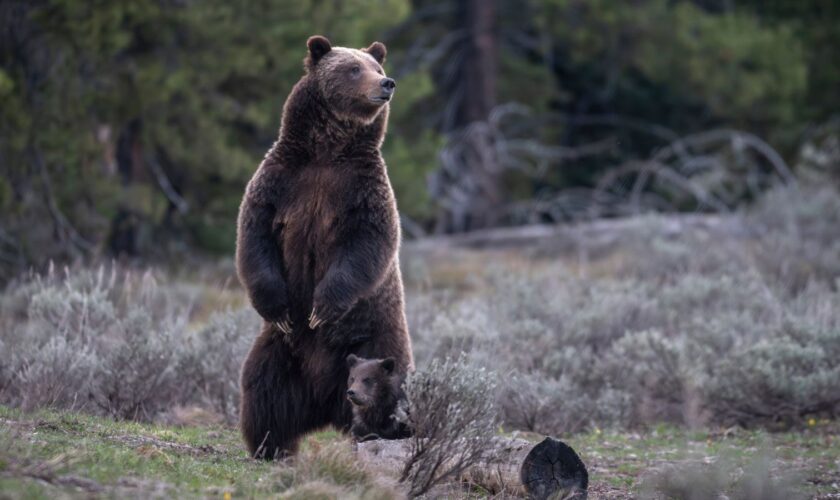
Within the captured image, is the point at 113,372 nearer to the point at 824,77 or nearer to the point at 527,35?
the point at 527,35

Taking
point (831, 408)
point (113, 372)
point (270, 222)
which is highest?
point (270, 222)

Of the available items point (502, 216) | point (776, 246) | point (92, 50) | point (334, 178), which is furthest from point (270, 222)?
point (502, 216)

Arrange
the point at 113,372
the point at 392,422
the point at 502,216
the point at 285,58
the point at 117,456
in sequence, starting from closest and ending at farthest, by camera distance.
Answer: the point at 117,456 < the point at 392,422 < the point at 113,372 < the point at 285,58 < the point at 502,216

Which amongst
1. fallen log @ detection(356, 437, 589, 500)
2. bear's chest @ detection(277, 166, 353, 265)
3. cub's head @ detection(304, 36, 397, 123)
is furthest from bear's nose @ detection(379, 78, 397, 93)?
fallen log @ detection(356, 437, 589, 500)

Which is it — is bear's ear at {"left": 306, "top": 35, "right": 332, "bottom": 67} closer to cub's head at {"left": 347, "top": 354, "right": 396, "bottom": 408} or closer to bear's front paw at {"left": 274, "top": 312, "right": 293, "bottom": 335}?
bear's front paw at {"left": 274, "top": 312, "right": 293, "bottom": 335}

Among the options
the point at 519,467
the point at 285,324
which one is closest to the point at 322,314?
the point at 285,324

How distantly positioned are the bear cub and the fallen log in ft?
0.54

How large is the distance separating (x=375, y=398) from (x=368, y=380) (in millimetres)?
114

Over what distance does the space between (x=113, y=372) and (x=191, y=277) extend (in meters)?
7.97

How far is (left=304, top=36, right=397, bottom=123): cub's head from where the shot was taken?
683 centimetres

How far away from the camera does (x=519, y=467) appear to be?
20.1ft

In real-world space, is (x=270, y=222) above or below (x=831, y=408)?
above

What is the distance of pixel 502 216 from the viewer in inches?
962

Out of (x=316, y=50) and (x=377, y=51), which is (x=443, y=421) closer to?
(x=316, y=50)
